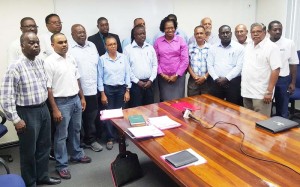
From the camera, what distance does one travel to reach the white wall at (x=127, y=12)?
137 inches

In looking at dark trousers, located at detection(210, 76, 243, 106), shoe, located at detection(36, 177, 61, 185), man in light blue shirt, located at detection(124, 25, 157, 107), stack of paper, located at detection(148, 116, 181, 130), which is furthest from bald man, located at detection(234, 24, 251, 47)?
shoe, located at detection(36, 177, 61, 185)

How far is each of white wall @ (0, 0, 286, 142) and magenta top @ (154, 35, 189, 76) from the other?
29.9 inches

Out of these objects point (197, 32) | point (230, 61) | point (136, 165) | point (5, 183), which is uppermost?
point (197, 32)

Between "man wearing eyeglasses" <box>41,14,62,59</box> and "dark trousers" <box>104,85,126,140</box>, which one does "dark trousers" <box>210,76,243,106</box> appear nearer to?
"dark trousers" <box>104,85,126,140</box>

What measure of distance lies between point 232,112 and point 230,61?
3.65 ft

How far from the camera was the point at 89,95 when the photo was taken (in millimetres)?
3283

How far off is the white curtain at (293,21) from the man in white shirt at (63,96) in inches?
148

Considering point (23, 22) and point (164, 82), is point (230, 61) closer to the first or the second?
point (164, 82)

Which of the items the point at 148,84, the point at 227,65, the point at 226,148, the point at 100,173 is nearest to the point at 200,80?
the point at 227,65

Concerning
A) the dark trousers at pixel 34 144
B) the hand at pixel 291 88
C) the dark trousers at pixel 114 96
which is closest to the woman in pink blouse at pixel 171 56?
the dark trousers at pixel 114 96

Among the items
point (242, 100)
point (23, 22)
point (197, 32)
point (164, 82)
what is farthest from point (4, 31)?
point (242, 100)

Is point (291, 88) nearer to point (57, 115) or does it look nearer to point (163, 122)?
point (163, 122)

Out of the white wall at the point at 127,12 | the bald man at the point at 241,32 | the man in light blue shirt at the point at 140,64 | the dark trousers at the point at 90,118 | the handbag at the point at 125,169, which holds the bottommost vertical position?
the handbag at the point at 125,169

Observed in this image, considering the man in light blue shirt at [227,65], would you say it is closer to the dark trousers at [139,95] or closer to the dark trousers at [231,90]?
the dark trousers at [231,90]
